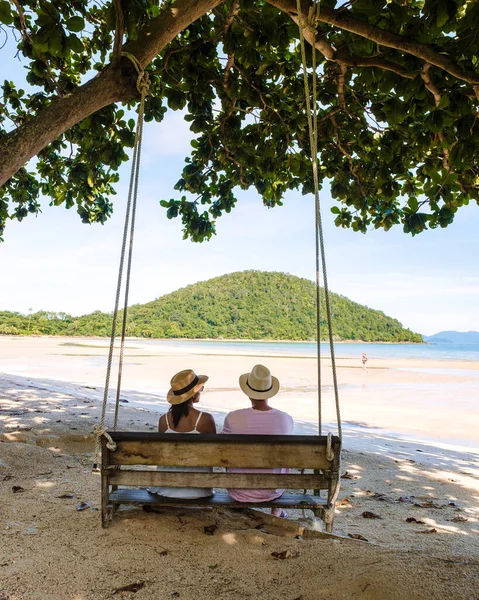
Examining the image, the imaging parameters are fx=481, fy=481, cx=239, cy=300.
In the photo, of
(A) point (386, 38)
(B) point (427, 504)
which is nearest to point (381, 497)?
(B) point (427, 504)

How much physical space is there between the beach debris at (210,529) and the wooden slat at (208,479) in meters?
0.41

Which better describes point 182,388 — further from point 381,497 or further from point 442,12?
point 442,12

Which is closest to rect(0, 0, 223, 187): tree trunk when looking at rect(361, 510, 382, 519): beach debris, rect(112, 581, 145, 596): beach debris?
rect(112, 581, 145, 596): beach debris

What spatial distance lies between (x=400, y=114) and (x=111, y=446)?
331 centimetres

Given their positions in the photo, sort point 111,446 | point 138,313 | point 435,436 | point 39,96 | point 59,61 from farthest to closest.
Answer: point 138,313
point 435,436
point 39,96
point 59,61
point 111,446

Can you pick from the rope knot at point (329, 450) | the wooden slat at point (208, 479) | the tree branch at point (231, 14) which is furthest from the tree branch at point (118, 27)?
the rope knot at point (329, 450)

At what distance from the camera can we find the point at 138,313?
87.5 m

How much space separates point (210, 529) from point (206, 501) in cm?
24

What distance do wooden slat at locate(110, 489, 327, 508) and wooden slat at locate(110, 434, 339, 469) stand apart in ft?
1.05

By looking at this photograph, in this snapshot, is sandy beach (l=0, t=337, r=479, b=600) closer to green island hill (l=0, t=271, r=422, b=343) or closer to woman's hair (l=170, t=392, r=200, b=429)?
woman's hair (l=170, t=392, r=200, b=429)

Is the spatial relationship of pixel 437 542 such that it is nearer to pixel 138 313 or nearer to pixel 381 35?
pixel 381 35

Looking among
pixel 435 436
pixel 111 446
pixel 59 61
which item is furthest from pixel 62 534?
pixel 435 436

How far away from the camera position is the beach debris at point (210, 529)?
2861 millimetres

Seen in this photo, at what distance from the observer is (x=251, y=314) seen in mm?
92438
